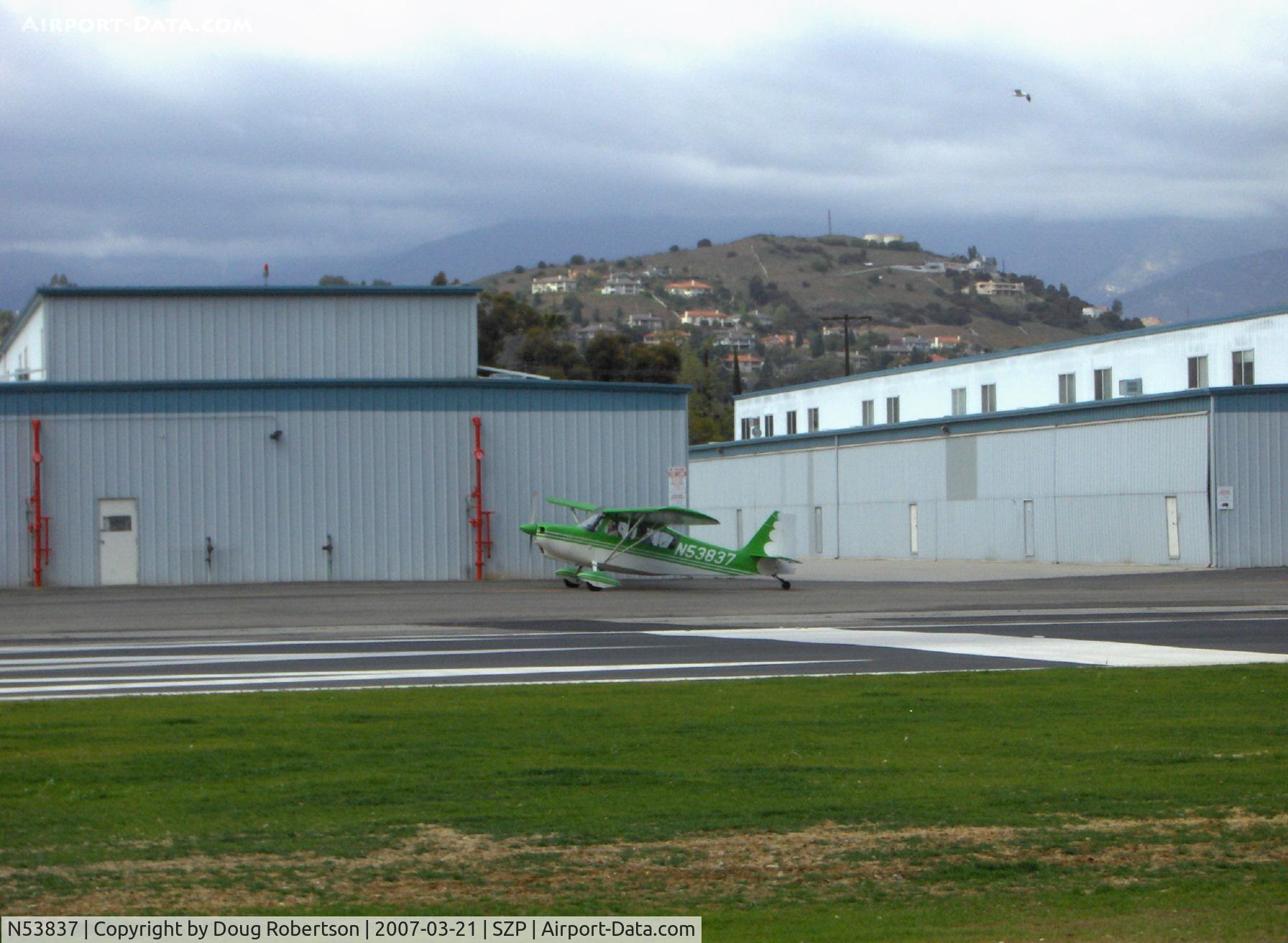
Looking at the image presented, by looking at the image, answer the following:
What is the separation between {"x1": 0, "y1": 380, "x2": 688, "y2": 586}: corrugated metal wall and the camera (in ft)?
121

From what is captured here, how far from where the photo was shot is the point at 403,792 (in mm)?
9172

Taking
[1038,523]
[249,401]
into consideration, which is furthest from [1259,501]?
[249,401]

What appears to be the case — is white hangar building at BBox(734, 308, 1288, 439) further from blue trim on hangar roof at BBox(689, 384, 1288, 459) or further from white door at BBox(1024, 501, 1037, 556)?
white door at BBox(1024, 501, 1037, 556)

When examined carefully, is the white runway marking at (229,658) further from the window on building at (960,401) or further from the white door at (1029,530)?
the window on building at (960,401)

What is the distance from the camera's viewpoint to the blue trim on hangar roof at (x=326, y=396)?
3706cm

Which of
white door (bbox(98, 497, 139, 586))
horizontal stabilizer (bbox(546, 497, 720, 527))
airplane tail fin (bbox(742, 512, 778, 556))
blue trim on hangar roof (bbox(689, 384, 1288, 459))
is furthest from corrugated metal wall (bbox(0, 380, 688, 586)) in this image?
blue trim on hangar roof (bbox(689, 384, 1288, 459))

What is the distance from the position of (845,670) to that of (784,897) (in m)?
9.73

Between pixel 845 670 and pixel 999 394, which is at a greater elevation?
pixel 999 394

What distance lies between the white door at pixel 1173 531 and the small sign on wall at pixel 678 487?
1550 cm

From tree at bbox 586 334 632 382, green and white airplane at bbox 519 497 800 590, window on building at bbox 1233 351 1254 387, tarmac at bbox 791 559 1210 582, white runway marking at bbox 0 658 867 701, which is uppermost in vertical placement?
tree at bbox 586 334 632 382

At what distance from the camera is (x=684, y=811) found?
8641 mm

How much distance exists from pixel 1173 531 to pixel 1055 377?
19601mm

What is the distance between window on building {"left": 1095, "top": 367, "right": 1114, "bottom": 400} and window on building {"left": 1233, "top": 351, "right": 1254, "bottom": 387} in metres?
6.26

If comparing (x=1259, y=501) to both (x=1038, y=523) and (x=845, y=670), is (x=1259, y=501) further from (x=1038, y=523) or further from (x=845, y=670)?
(x=845, y=670)
